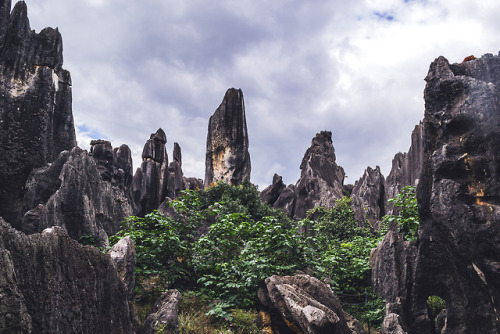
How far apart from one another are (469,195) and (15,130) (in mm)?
14407

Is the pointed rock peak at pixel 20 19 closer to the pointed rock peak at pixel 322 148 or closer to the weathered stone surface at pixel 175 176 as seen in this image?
the weathered stone surface at pixel 175 176

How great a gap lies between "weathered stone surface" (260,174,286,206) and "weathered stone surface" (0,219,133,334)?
3425 cm

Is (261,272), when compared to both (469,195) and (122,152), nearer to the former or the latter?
(469,195)

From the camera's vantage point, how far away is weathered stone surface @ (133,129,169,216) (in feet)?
132

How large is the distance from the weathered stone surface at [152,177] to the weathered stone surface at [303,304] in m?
33.6

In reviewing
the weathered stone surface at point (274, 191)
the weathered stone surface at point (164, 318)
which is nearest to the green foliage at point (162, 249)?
the weathered stone surface at point (164, 318)

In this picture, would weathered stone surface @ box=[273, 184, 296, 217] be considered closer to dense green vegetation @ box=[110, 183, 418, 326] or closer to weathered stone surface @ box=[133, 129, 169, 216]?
weathered stone surface @ box=[133, 129, 169, 216]

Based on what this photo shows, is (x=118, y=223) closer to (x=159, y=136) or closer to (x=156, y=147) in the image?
(x=156, y=147)

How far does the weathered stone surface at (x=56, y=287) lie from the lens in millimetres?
3162

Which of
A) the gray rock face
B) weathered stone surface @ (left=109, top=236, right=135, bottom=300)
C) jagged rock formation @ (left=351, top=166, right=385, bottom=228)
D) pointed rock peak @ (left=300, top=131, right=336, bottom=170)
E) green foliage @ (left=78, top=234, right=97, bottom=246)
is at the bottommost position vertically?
weathered stone surface @ (left=109, top=236, right=135, bottom=300)

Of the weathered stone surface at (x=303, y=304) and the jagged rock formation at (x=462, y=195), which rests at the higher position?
the jagged rock formation at (x=462, y=195)

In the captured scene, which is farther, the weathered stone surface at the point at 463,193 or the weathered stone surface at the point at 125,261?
the weathered stone surface at the point at 125,261

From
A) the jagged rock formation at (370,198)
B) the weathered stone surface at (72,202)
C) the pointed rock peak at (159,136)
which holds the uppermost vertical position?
the pointed rock peak at (159,136)

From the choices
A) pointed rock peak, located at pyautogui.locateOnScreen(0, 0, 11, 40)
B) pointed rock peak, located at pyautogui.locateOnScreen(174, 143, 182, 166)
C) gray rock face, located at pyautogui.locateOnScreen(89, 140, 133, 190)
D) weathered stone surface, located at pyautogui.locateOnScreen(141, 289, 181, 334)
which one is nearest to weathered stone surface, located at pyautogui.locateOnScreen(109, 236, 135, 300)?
weathered stone surface, located at pyautogui.locateOnScreen(141, 289, 181, 334)
